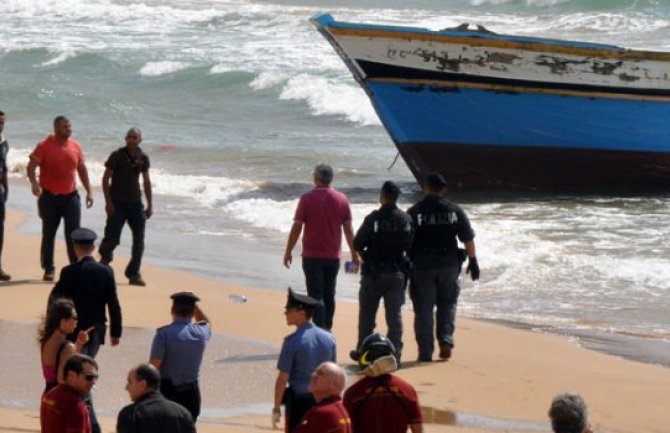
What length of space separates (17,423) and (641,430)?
11.0ft

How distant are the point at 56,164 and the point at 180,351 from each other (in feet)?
16.3

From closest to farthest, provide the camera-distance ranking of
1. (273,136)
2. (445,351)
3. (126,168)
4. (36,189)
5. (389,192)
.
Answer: (389,192) < (445,351) < (36,189) < (126,168) < (273,136)

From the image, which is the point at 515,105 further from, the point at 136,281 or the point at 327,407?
the point at 327,407

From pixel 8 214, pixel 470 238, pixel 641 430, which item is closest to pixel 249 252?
pixel 8 214

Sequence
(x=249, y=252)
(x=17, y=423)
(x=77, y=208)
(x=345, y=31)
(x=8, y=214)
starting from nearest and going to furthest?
(x=17, y=423) < (x=77, y=208) < (x=249, y=252) < (x=8, y=214) < (x=345, y=31)

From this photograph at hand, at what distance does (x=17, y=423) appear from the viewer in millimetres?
7938

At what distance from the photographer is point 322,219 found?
9.86 metres

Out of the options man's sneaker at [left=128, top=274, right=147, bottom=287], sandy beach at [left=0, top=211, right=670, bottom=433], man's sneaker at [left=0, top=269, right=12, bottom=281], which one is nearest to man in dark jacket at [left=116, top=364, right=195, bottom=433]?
sandy beach at [left=0, top=211, right=670, bottom=433]

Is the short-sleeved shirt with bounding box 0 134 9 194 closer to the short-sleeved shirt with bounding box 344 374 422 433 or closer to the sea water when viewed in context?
the sea water

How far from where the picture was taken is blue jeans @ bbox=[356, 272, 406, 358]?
959 centimetres

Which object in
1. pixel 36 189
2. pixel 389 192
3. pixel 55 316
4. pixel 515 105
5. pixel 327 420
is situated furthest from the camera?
pixel 515 105

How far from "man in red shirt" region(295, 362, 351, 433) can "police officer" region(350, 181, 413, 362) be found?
3422 mm

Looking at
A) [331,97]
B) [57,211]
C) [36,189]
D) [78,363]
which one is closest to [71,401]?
[78,363]

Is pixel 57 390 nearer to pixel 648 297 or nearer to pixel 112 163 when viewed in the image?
pixel 112 163
